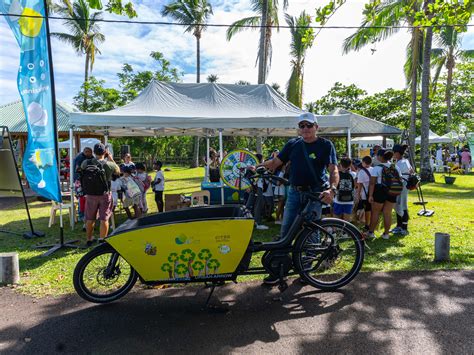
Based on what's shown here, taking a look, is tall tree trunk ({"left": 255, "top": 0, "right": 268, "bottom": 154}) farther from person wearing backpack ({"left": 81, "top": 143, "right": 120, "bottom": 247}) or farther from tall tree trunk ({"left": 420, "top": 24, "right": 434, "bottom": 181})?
→ person wearing backpack ({"left": 81, "top": 143, "right": 120, "bottom": 247})

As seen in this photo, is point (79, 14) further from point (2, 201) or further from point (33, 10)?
point (33, 10)

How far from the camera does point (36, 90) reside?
208 inches

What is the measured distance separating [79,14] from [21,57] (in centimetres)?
2231

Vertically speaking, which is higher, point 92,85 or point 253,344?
point 92,85

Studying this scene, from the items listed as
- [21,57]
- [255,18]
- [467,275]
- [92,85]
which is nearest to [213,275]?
[467,275]

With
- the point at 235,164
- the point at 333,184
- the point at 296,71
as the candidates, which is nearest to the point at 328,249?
the point at 333,184

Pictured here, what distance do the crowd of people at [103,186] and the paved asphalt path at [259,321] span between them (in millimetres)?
1077

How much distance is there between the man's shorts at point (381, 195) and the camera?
5.54 m

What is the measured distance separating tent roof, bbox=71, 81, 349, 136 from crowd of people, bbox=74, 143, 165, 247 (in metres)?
0.97

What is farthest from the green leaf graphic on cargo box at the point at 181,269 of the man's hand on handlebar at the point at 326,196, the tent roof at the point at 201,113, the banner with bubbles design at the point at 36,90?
the tent roof at the point at 201,113

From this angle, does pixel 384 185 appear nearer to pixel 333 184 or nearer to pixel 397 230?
pixel 397 230

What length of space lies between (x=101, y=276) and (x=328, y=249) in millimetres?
2516

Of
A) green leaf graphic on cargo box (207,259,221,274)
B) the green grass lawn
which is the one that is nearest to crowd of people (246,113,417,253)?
the green grass lawn

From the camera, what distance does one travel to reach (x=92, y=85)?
25.7 m
